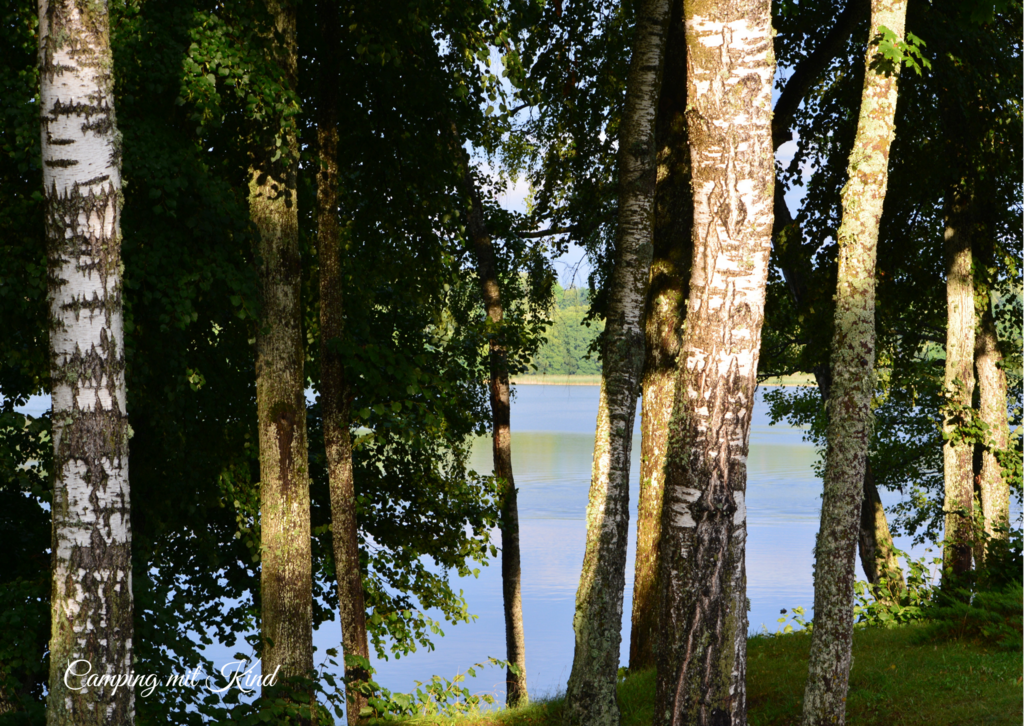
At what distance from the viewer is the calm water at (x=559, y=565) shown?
1039 inches

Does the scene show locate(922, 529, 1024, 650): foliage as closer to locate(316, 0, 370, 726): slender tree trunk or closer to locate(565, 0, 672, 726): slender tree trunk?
locate(565, 0, 672, 726): slender tree trunk

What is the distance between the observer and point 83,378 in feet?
14.4

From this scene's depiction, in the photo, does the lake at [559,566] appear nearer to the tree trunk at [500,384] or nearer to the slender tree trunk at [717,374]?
the tree trunk at [500,384]

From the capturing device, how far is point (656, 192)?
8812 millimetres

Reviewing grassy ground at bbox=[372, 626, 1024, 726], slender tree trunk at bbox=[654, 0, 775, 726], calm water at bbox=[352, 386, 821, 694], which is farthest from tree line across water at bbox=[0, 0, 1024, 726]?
calm water at bbox=[352, 386, 821, 694]

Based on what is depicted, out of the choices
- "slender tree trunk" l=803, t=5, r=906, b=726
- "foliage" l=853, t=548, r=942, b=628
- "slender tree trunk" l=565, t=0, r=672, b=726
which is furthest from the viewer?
"foliage" l=853, t=548, r=942, b=628

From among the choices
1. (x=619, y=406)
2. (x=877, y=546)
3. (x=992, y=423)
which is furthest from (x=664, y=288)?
(x=877, y=546)

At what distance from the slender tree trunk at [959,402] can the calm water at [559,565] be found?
5756 mm

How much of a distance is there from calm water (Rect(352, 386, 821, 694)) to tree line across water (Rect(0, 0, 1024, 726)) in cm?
334

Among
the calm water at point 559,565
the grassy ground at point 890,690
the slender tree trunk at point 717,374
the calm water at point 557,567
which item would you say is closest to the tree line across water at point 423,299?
the slender tree trunk at point 717,374

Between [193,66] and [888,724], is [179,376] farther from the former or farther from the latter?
[888,724]

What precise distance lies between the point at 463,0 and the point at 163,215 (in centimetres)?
329

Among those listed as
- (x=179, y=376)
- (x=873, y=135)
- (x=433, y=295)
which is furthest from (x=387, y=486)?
(x=873, y=135)

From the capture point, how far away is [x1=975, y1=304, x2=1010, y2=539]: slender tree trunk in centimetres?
1160
